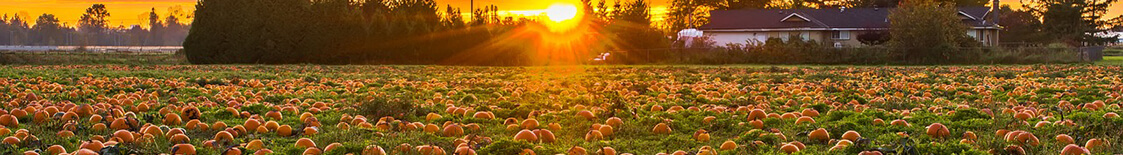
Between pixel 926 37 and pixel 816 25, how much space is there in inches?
982

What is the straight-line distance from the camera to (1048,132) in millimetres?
6469

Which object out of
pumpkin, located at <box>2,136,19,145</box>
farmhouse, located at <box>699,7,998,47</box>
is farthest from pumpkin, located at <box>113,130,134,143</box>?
farmhouse, located at <box>699,7,998,47</box>

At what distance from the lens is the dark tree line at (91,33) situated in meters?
179

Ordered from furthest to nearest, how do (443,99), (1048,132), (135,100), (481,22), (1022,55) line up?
(481,22) → (1022,55) → (443,99) → (135,100) → (1048,132)

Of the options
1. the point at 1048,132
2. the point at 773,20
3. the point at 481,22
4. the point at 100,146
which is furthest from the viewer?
the point at 773,20

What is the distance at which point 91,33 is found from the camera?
181 meters

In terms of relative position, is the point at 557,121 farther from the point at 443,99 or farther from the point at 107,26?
the point at 107,26

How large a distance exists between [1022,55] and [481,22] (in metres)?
22.2

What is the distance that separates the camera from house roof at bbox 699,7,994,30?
69.6 metres

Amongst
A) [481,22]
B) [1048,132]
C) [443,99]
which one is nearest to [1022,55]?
[481,22]

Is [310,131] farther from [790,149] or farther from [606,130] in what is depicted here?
[790,149]

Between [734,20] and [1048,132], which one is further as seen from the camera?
[734,20]

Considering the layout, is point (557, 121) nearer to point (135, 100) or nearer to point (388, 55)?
point (135, 100)

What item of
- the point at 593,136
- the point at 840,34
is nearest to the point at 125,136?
the point at 593,136
